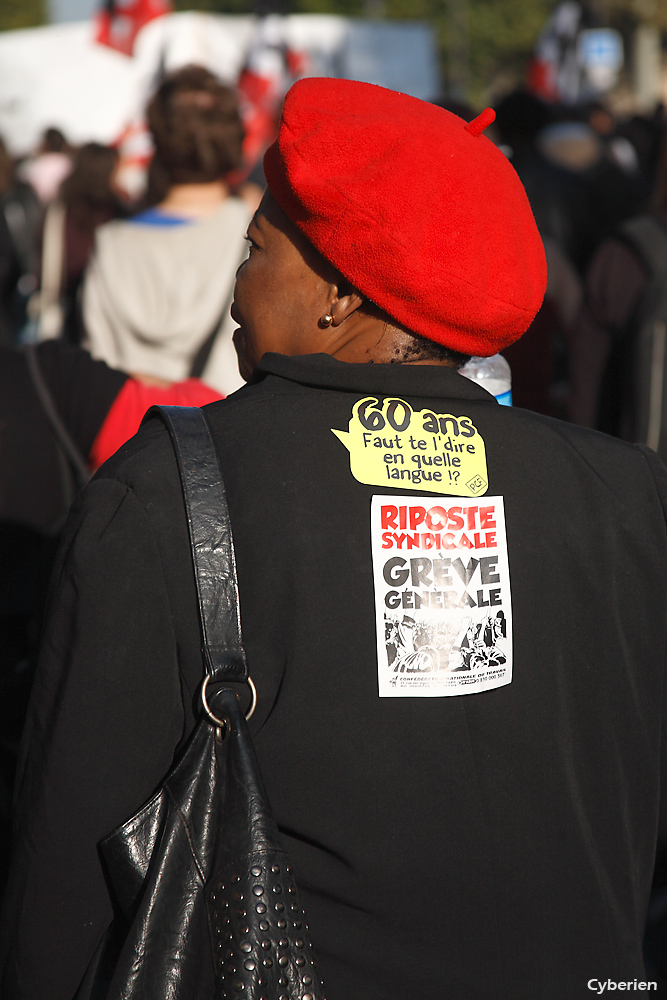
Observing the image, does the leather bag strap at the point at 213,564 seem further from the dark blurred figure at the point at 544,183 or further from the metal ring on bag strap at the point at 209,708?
the dark blurred figure at the point at 544,183

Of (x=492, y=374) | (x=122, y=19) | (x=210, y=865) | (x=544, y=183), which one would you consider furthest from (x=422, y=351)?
(x=122, y=19)

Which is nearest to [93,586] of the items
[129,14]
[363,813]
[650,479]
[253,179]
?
[363,813]

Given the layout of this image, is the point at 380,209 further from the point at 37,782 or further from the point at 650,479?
the point at 37,782

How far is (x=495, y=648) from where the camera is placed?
1382mm

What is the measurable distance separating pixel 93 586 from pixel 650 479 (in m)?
0.81

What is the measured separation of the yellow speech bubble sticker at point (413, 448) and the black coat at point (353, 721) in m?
0.02

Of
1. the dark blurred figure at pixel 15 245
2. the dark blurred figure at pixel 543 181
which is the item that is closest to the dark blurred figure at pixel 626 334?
the dark blurred figure at pixel 543 181

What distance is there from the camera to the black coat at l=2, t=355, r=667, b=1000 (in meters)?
1.25

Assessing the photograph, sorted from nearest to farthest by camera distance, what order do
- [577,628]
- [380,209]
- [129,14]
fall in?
[380,209], [577,628], [129,14]

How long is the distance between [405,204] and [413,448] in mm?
309

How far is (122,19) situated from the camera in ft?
42.9

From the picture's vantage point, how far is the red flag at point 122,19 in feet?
42.3

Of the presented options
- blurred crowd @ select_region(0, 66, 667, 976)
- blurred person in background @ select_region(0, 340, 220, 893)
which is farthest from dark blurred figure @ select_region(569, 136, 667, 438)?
blurred person in background @ select_region(0, 340, 220, 893)

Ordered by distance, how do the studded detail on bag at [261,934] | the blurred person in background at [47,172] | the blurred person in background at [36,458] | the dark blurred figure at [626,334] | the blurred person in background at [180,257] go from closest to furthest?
the studded detail on bag at [261,934] → the blurred person in background at [36,458] → the dark blurred figure at [626,334] → the blurred person in background at [180,257] → the blurred person in background at [47,172]
